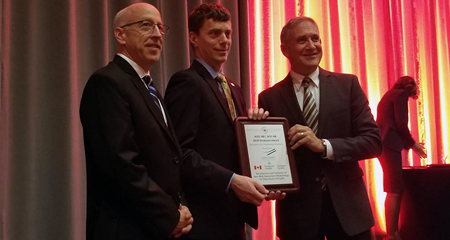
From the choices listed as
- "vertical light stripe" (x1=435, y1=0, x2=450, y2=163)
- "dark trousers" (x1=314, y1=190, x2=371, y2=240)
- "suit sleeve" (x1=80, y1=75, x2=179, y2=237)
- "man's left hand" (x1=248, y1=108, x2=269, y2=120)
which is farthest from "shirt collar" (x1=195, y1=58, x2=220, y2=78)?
"vertical light stripe" (x1=435, y1=0, x2=450, y2=163)

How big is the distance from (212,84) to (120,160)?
2.26 feet

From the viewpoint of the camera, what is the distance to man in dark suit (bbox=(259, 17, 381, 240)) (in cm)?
209

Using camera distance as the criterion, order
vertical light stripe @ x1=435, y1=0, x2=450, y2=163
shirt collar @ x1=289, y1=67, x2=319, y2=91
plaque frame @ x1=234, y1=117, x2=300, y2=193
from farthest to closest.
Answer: vertical light stripe @ x1=435, y1=0, x2=450, y2=163
shirt collar @ x1=289, y1=67, x2=319, y2=91
plaque frame @ x1=234, y1=117, x2=300, y2=193

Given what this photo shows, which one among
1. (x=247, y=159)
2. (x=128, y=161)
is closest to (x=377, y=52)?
(x=247, y=159)

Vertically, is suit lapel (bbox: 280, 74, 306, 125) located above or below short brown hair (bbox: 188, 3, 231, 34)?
below

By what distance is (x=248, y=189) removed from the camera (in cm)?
190

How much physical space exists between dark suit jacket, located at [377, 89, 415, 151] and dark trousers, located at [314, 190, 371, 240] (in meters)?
2.58

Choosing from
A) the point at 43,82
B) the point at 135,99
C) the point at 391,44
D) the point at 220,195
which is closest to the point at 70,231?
the point at 43,82

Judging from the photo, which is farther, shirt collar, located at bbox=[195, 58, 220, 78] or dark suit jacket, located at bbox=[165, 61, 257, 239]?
shirt collar, located at bbox=[195, 58, 220, 78]

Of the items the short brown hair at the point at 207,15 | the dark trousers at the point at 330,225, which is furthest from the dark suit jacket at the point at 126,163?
the dark trousers at the point at 330,225

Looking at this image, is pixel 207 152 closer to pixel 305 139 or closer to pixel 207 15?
pixel 305 139

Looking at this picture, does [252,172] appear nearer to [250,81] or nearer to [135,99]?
[135,99]

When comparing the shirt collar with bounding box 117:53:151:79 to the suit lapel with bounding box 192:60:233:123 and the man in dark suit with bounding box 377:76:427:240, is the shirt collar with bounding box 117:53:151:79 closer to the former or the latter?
the suit lapel with bounding box 192:60:233:123

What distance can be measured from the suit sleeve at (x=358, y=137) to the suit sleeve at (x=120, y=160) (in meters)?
0.86
